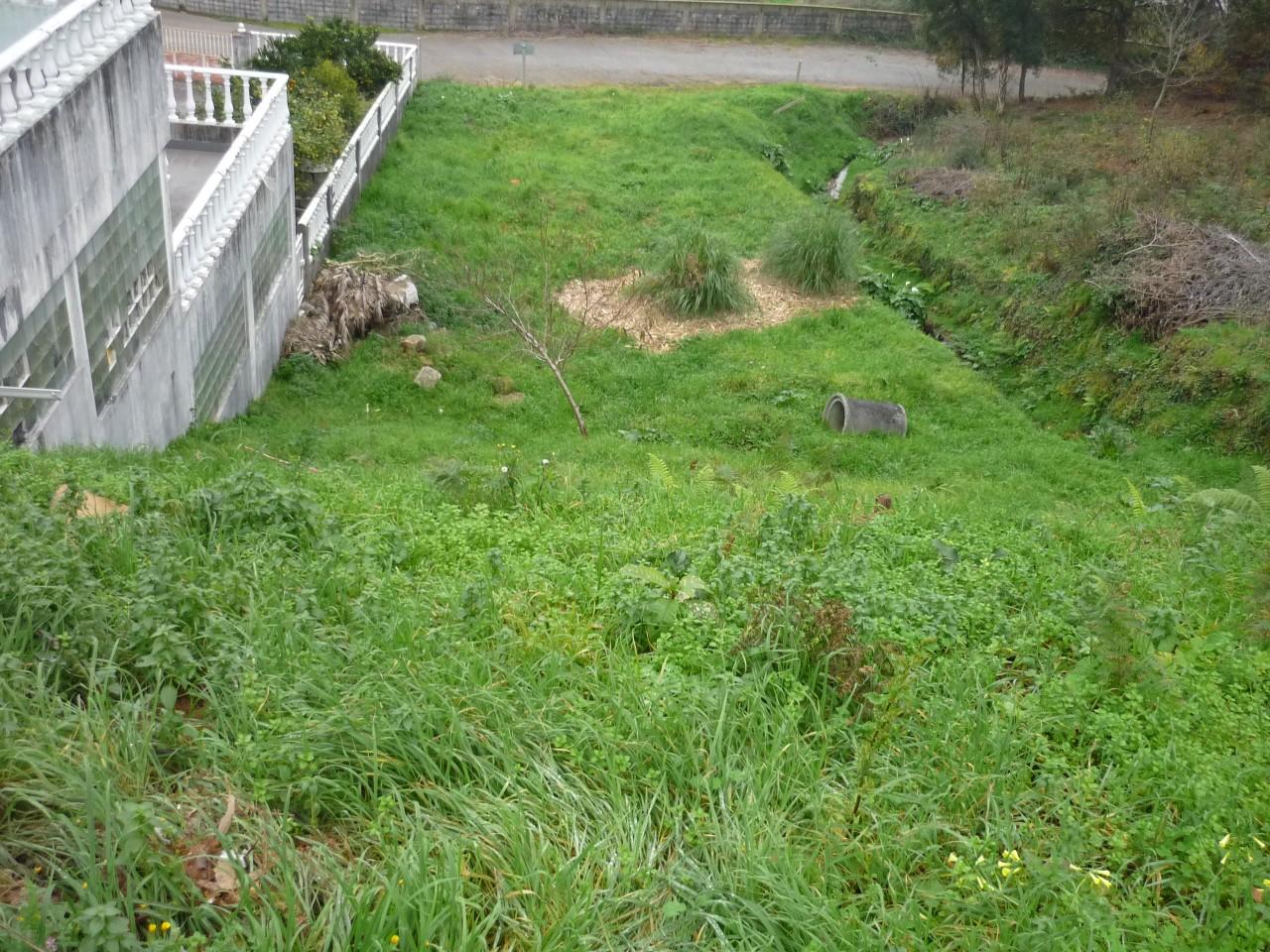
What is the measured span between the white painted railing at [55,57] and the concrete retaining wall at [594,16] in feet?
66.4

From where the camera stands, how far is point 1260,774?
437 cm

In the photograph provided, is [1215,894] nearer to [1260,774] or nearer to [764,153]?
[1260,774]

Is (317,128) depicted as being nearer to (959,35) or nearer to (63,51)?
(63,51)

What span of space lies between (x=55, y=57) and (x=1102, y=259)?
12.9 meters

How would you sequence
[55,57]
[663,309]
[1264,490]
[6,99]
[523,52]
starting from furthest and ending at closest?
[523,52] → [663,309] → [1264,490] → [55,57] → [6,99]

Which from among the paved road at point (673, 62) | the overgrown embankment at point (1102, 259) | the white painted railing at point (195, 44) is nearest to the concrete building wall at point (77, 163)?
the overgrown embankment at point (1102, 259)

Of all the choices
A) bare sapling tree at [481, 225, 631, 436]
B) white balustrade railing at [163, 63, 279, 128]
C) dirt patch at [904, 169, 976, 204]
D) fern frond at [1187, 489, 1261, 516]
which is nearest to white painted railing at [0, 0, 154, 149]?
white balustrade railing at [163, 63, 279, 128]

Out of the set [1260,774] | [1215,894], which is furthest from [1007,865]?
[1260,774]

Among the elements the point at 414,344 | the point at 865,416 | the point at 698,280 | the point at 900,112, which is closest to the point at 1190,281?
the point at 865,416

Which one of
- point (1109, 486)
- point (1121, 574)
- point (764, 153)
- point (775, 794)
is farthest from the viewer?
point (764, 153)

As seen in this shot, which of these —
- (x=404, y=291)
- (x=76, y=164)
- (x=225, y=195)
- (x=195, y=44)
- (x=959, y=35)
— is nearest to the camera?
(x=76, y=164)

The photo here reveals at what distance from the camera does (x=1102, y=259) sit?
48.9ft

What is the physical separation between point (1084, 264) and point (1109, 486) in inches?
206

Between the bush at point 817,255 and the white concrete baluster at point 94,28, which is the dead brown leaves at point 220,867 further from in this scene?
the bush at point 817,255
